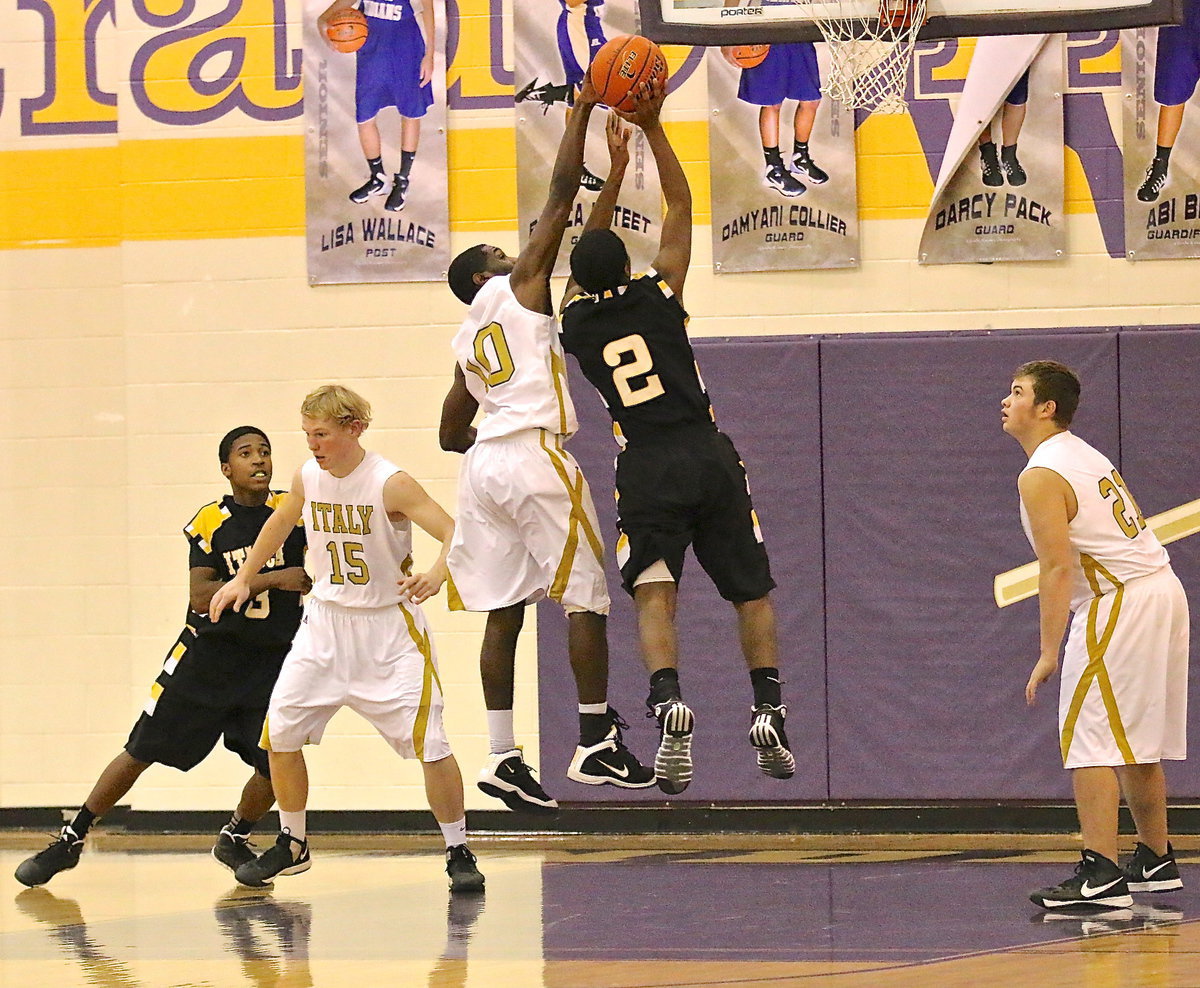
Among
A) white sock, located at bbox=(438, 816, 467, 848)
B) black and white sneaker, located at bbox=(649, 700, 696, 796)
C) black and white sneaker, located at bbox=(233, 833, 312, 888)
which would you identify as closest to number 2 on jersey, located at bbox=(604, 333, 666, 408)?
black and white sneaker, located at bbox=(649, 700, 696, 796)

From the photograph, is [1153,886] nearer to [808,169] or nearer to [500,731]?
[500,731]

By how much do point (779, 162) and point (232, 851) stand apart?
4598 mm

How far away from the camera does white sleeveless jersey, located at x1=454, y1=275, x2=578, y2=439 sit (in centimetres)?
657

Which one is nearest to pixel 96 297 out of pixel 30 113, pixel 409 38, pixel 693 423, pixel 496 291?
pixel 30 113

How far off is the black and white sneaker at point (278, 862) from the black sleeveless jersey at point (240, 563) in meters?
1.13

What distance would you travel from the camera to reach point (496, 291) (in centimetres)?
661

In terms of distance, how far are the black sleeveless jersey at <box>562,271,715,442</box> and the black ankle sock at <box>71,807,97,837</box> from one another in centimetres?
382

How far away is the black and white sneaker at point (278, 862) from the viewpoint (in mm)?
7859

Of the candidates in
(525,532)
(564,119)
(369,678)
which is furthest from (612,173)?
(564,119)

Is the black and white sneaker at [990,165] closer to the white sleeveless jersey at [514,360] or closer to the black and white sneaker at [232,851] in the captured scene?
the white sleeveless jersey at [514,360]

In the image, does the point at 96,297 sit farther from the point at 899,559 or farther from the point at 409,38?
the point at 899,559

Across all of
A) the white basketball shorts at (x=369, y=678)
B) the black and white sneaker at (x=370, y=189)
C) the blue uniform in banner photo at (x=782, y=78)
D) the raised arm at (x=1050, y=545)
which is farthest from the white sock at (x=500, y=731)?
the blue uniform in banner photo at (x=782, y=78)

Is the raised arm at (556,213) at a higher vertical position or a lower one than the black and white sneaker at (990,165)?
lower

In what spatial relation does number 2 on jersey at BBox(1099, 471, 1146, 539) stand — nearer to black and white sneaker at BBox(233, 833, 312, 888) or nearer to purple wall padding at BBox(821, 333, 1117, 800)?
purple wall padding at BBox(821, 333, 1117, 800)
